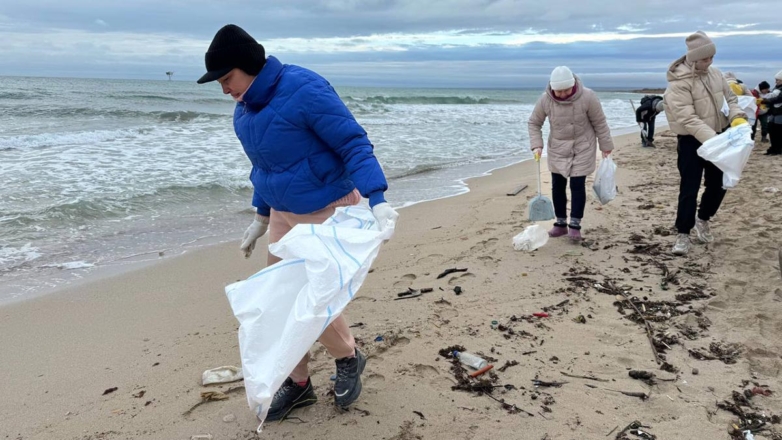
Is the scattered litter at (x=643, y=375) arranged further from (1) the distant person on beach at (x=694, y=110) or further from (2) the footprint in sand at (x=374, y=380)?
(1) the distant person on beach at (x=694, y=110)

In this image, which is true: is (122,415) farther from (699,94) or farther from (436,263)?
(699,94)

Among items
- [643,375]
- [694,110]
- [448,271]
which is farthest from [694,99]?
[643,375]

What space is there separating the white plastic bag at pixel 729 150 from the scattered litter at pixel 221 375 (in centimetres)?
392

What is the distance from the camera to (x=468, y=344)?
335cm

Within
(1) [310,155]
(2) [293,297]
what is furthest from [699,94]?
(2) [293,297]

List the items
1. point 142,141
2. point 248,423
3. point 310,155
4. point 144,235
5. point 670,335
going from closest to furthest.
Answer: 1. point 310,155
2. point 248,423
3. point 670,335
4. point 144,235
5. point 142,141

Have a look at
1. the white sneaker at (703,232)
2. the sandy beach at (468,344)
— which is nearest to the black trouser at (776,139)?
the sandy beach at (468,344)

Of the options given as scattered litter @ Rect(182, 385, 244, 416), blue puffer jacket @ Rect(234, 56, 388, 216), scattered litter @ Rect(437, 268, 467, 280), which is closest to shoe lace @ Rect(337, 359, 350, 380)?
scattered litter @ Rect(182, 385, 244, 416)

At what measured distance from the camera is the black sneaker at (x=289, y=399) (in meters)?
2.67

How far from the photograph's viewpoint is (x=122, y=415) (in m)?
2.76

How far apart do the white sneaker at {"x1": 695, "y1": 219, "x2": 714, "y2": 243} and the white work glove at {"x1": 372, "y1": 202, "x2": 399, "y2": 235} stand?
4047 millimetres

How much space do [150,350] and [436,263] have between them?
2.50m

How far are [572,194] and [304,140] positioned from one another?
3.72 metres

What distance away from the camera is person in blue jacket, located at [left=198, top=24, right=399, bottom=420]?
91.0 inches
